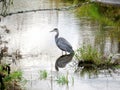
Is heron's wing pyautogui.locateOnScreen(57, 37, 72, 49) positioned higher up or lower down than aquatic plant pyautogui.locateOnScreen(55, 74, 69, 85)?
higher up

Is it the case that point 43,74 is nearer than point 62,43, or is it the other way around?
point 43,74

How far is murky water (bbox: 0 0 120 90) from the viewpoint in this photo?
430 inches

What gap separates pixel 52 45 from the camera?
17.0 metres

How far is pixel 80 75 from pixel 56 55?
3221mm

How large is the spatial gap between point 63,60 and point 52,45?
9.75ft

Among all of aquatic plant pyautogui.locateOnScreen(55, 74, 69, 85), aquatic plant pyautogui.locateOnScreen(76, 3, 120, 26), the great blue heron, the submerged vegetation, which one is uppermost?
aquatic plant pyautogui.locateOnScreen(76, 3, 120, 26)

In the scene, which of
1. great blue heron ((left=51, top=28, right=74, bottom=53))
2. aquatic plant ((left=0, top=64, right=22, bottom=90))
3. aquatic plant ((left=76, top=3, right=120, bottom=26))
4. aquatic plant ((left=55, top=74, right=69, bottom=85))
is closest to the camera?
aquatic plant ((left=0, top=64, right=22, bottom=90))

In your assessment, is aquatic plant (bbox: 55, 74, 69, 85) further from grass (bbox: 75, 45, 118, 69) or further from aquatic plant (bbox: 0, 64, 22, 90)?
grass (bbox: 75, 45, 118, 69)

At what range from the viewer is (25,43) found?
16.4 meters

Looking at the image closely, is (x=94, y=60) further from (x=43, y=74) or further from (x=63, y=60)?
(x=43, y=74)

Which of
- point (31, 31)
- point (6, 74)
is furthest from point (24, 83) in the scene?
point (31, 31)

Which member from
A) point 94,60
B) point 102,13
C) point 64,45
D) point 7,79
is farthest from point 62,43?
point 102,13

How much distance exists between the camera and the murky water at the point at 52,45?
1093cm

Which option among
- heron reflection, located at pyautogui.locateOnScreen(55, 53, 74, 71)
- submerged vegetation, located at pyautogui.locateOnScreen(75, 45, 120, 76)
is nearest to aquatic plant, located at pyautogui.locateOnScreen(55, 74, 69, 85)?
submerged vegetation, located at pyautogui.locateOnScreen(75, 45, 120, 76)
